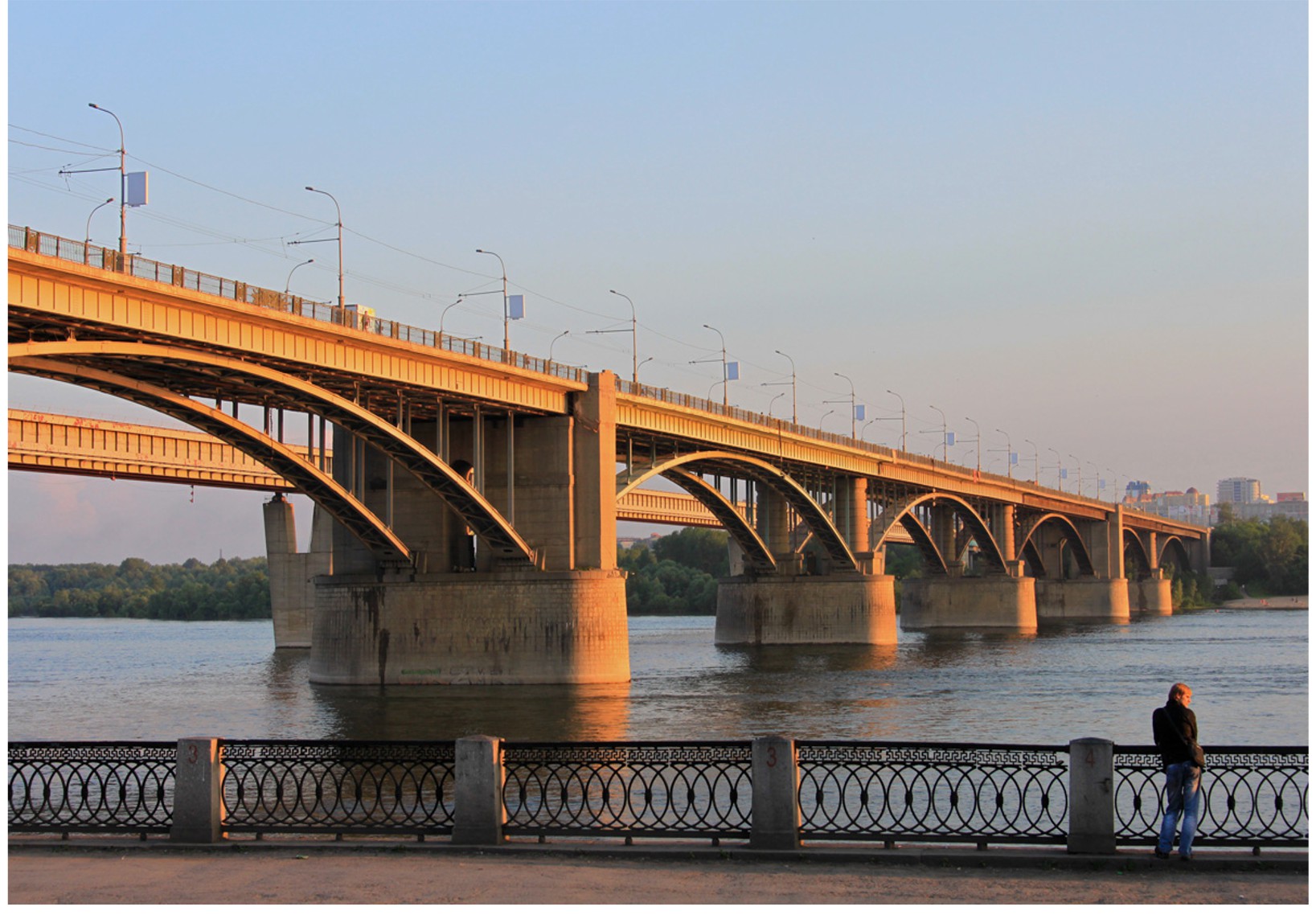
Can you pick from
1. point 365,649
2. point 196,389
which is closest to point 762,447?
point 365,649

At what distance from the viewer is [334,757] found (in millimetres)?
14156

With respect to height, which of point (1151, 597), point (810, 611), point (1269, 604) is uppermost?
point (1151, 597)

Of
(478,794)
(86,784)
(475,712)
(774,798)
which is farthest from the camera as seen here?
(475,712)

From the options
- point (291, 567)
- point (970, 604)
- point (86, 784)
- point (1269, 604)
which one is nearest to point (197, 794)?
point (86, 784)

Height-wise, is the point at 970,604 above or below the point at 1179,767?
above

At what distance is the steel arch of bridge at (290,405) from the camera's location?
1246 inches

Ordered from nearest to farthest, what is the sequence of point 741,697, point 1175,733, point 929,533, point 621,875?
point 621,875 < point 1175,733 < point 741,697 < point 929,533

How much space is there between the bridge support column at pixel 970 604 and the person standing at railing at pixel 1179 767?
85.2m

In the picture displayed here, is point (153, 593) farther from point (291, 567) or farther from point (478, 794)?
point (478, 794)

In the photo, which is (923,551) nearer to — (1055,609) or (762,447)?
(1055,609)

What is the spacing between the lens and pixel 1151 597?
136m

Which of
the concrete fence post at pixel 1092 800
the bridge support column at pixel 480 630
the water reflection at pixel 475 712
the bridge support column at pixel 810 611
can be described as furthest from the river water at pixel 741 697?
the concrete fence post at pixel 1092 800

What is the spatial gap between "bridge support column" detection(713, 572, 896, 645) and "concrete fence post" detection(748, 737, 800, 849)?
62837 millimetres

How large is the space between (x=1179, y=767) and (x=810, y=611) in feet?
207
